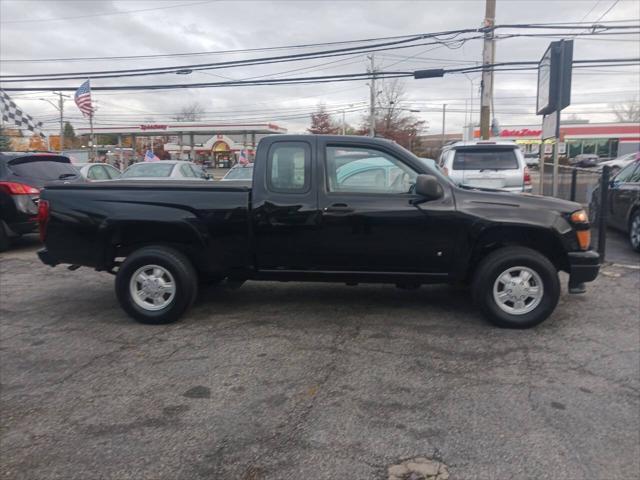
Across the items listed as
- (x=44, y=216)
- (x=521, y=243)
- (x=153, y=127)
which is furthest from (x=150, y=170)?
(x=153, y=127)

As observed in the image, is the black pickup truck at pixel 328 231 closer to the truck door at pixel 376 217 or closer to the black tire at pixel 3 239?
the truck door at pixel 376 217

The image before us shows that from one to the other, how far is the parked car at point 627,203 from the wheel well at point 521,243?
385 centimetres

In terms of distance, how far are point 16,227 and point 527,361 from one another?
829 cm

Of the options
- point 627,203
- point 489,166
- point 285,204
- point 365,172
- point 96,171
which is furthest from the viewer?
point 96,171

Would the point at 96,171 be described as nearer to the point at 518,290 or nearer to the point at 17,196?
the point at 17,196

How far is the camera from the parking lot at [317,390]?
9.76ft

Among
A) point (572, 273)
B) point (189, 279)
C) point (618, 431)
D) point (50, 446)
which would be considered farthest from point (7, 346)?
point (572, 273)

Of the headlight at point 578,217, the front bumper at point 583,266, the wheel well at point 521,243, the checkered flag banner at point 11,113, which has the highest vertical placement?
the checkered flag banner at point 11,113

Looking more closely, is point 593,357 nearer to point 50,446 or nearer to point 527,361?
point 527,361

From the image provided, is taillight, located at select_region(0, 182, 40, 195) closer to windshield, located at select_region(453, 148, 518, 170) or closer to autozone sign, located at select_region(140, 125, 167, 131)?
windshield, located at select_region(453, 148, 518, 170)

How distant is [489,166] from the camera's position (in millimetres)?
10289

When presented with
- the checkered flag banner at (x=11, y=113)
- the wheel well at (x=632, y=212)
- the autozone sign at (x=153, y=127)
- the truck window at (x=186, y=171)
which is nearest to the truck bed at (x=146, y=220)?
the wheel well at (x=632, y=212)

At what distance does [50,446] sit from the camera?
10.2ft

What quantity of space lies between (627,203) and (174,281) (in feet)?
25.9
